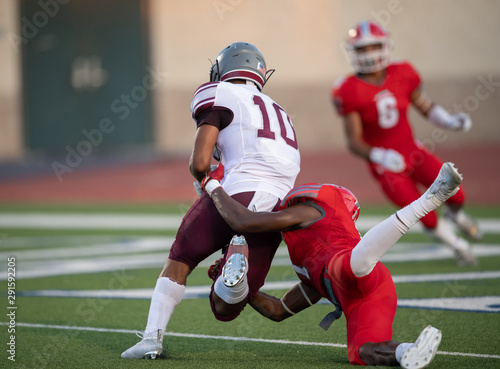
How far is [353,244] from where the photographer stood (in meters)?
3.78

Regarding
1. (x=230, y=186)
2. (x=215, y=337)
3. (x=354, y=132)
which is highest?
(x=354, y=132)

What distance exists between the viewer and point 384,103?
689cm

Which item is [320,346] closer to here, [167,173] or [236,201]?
[236,201]

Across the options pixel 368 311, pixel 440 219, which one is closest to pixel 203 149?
pixel 368 311

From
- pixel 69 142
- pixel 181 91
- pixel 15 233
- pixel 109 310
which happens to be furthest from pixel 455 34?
pixel 109 310

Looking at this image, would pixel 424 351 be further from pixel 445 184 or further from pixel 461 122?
pixel 461 122

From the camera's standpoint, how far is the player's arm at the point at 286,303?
4137mm

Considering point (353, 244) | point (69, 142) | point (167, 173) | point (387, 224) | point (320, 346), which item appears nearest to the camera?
point (387, 224)

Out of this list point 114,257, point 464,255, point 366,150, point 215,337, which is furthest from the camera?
point 114,257

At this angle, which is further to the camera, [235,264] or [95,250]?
[95,250]

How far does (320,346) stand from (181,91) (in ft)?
44.1

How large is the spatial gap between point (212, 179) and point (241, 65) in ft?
2.22

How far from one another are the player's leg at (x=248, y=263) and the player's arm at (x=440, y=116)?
3281mm

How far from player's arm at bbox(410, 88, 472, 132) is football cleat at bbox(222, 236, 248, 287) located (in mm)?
3530
